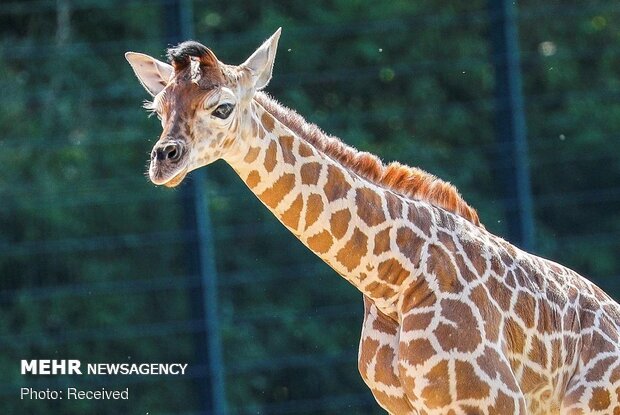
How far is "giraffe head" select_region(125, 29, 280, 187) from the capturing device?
4125 mm

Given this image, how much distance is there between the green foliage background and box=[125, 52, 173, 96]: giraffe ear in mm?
2805

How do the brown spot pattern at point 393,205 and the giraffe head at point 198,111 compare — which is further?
the brown spot pattern at point 393,205

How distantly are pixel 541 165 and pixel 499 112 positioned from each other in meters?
1.61

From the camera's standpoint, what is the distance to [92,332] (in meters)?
7.91

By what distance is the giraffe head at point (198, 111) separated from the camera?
13.5 feet

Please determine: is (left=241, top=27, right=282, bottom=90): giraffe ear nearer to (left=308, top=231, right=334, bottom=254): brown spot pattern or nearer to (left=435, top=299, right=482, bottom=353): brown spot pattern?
(left=308, top=231, right=334, bottom=254): brown spot pattern

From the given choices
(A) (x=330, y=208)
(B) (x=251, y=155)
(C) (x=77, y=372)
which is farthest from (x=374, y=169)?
(C) (x=77, y=372)

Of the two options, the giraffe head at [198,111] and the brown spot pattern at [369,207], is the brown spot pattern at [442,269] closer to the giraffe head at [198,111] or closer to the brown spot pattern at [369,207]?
the brown spot pattern at [369,207]

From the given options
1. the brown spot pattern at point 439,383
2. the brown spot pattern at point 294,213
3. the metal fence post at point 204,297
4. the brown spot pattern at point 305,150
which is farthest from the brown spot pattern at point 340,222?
the metal fence post at point 204,297

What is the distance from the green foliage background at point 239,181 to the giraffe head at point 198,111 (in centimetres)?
314

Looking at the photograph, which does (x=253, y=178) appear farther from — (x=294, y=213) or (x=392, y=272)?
(x=392, y=272)

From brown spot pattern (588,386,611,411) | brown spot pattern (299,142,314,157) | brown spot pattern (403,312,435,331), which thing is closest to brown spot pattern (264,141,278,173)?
brown spot pattern (299,142,314,157)

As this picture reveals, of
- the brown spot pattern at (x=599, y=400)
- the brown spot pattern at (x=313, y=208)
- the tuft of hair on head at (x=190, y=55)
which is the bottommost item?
the brown spot pattern at (x=599, y=400)

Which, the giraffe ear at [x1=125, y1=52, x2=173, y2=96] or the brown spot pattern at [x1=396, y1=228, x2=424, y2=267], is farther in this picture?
the giraffe ear at [x1=125, y1=52, x2=173, y2=96]
